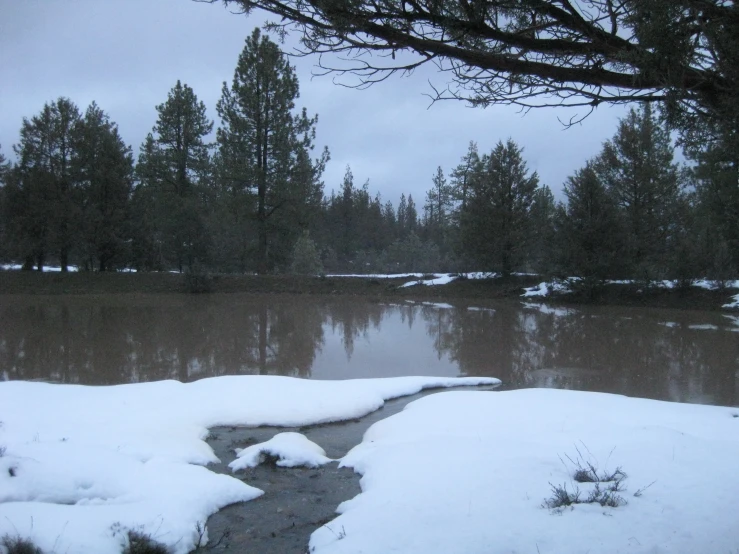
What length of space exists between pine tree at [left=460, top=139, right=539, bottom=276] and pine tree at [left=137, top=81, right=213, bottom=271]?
16041 mm

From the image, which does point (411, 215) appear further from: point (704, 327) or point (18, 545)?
point (18, 545)

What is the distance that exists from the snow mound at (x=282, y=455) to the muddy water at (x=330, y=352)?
137mm

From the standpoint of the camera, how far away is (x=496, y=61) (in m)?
3.63

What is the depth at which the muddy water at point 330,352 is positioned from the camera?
519cm

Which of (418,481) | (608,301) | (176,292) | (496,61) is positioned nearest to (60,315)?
(176,292)

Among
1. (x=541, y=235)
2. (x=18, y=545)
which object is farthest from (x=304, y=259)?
(x=18, y=545)

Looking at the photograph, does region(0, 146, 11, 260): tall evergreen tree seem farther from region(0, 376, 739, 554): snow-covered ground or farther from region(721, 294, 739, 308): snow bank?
region(721, 294, 739, 308): snow bank

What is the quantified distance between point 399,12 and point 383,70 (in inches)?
15.9

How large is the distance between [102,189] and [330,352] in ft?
74.6

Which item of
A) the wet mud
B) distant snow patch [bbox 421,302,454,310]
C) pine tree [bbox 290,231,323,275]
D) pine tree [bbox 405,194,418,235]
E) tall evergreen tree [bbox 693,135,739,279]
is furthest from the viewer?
pine tree [bbox 405,194,418,235]

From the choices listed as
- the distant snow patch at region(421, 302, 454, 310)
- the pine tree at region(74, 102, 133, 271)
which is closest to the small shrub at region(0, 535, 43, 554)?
the distant snow patch at region(421, 302, 454, 310)

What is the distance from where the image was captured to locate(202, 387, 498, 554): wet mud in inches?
156

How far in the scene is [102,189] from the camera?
30828 millimetres

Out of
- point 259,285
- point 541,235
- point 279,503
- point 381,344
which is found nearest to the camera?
point 279,503
